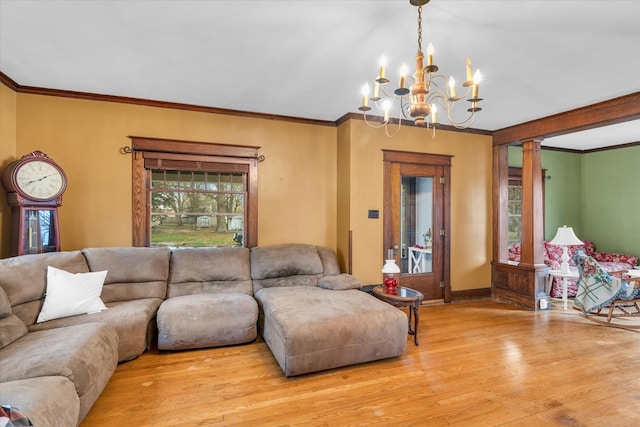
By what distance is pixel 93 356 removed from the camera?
212 centimetres

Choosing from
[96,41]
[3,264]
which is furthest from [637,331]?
[3,264]

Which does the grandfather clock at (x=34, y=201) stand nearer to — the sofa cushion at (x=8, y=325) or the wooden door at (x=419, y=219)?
the sofa cushion at (x=8, y=325)

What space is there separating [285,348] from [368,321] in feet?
2.49

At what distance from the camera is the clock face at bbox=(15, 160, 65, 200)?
9.73ft

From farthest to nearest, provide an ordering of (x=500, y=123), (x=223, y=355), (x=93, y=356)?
(x=500, y=123) → (x=223, y=355) → (x=93, y=356)

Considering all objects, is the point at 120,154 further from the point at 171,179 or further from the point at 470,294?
the point at 470,294

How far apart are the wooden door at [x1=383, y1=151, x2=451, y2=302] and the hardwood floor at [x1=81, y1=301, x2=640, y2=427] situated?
136cm

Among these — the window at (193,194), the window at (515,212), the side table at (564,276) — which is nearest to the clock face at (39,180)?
the window at (193,194)

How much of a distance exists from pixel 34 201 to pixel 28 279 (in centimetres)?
80

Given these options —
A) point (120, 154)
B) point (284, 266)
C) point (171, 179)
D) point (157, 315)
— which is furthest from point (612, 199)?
point (120, 154)

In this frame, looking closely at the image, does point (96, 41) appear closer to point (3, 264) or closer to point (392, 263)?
point (3, 264)

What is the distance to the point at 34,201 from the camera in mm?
3027

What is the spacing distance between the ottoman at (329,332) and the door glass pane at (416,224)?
1.69 metres

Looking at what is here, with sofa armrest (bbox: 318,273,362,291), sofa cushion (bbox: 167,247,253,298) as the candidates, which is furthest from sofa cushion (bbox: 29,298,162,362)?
sofa armrest (bbox: 318,273,362,291)
